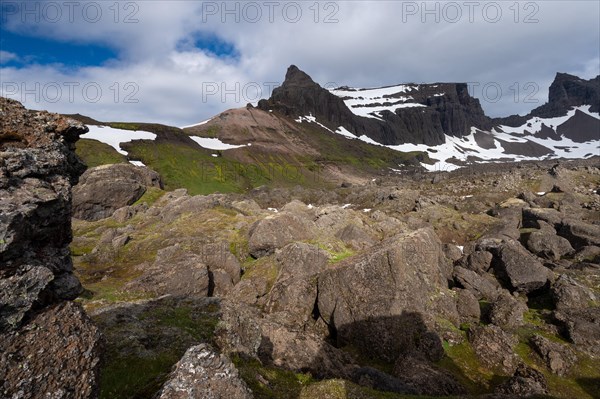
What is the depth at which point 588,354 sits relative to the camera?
2545 centimetres

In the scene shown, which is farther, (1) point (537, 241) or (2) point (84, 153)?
(2) point (84, 153)

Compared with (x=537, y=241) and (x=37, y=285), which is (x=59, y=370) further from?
(x=537, y=241)

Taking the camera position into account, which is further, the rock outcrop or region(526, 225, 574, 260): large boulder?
region(526, 225, 574, 260): large boulder

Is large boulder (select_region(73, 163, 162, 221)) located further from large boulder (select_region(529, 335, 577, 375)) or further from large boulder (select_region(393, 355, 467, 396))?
large boulder (select_region(529, 335, 577, 375))

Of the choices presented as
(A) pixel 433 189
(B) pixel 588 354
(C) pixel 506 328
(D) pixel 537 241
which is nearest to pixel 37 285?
(C) pixel 506 328

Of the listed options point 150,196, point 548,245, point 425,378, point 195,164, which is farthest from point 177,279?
point 195,164

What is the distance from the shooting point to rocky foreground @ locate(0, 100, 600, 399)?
9.81 meters

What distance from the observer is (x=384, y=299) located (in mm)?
26578

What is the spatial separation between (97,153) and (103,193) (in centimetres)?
7606

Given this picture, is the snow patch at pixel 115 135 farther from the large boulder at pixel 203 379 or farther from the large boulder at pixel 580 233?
the large boulder at pixel 203 379

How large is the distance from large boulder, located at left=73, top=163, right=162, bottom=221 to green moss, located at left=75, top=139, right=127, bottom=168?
59.1 meters

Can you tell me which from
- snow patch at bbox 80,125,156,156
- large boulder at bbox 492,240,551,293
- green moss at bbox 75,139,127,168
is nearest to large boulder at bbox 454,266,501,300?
large boulder at bbox 492,240,551,293

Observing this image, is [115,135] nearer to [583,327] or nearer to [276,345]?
[276,345]

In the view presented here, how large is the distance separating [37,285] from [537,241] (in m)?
62.3
